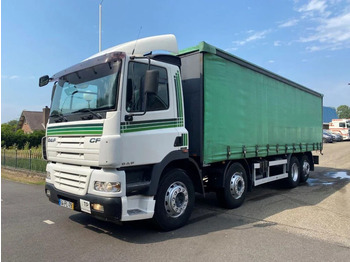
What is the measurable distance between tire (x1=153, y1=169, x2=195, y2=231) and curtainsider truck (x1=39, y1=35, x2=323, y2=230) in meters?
0.02

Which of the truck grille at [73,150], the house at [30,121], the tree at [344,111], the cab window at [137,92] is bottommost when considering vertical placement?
the truck grille at [73,150]

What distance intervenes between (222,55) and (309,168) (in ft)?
22.5

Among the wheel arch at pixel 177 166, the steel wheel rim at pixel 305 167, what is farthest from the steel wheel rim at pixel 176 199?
the steel wheel rim at pixel 305 167

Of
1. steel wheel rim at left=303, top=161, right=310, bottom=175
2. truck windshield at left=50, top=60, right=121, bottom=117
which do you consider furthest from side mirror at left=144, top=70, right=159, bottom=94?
steel wheel rim at left=303, top=161, right=310, bottom=175

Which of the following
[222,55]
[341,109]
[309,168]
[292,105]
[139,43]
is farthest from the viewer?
[341,109]

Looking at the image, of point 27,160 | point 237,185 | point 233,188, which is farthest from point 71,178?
point 27,160

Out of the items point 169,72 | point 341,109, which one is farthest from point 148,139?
point 341,109

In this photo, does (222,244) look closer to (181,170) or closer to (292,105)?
(181,170)

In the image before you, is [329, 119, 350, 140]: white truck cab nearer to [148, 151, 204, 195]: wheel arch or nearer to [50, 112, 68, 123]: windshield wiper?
[148, 151, 204, 195]: wheel arch

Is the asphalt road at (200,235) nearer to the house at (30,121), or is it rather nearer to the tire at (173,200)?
the tire at (173,200)

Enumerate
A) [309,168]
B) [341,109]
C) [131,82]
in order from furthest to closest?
[341,109], [309,168], [131,82]

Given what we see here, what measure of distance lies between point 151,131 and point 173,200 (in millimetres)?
1278

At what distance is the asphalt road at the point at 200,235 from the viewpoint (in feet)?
13.2

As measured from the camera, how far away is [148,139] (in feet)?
15.1
